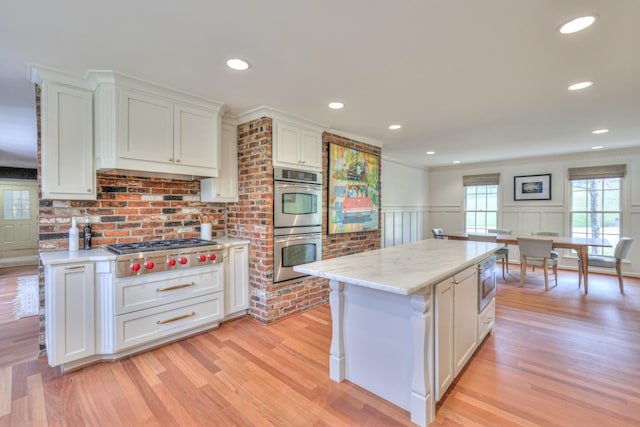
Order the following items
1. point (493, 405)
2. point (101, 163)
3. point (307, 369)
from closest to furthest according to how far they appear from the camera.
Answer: point (493, 405)
point (307, 369)
point (101, 163)

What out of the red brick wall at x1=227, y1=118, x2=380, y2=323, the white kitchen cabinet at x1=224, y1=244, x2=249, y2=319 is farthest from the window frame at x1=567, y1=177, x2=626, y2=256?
the white kitchen cabinet at x1=224, y1=244, x2=249, y2=319

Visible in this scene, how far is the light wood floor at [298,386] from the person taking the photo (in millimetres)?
1773

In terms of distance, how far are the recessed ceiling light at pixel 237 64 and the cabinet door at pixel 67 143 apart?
1307 millimetres

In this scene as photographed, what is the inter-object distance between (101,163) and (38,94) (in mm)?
743

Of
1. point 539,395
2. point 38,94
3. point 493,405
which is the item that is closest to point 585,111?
point 539,395

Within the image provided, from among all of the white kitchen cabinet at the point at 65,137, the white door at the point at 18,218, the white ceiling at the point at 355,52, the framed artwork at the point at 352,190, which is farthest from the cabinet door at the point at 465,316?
the white door at the point at 18,218

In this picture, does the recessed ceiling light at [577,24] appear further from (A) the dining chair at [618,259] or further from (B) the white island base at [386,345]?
(A) the dining chair at [618,259]

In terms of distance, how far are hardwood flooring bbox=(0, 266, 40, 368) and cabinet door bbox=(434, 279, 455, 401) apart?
126 inches

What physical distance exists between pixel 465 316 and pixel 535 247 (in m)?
3.19

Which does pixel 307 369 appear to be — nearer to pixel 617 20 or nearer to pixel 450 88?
pixel 450 88

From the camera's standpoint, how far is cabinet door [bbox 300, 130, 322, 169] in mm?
3496

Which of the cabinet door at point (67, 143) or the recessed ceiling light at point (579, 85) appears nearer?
the cabinet door at point (67, 143)

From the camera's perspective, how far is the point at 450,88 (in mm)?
2564

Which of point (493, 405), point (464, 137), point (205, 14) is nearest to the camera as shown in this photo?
point (205, 14)
